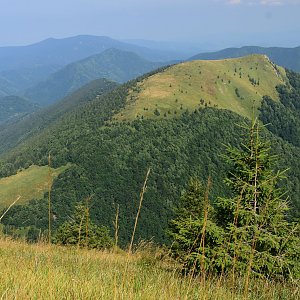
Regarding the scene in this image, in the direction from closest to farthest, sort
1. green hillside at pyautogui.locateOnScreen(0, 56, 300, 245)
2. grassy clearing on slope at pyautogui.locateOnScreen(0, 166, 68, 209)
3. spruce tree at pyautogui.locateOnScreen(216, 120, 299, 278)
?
1. spruce tree at pyautogui.locateOnScreen(216, 120, 299, 278)
2. grassy clearing on slope at pyautogui.locateOnScreen(0, 166, 68, 209)
3. green hillside at pyautogui.locateOnScreen(0, 56, 300, 245)

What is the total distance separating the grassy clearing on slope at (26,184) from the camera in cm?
12254

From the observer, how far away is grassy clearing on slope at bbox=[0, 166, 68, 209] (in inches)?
4824

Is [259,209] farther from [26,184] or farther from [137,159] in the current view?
[137,159]

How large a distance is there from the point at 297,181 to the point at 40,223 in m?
97.8

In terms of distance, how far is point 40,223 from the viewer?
100 m

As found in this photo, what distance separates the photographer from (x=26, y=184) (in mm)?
130875

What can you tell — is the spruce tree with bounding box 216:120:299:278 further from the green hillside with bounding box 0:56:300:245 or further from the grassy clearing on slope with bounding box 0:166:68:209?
the grassy clearing on slope with bounding box 0:166:68:209

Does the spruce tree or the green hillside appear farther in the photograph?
the green hillside

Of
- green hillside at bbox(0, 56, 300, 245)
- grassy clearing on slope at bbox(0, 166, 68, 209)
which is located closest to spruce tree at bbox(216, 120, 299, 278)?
green hillside at bbox(0, 56, 300, 245)

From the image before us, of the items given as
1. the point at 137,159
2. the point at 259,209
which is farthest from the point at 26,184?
the point at 259,209

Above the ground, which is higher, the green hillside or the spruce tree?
the spruce tree

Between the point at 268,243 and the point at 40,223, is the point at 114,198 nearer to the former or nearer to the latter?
the point at 40,223

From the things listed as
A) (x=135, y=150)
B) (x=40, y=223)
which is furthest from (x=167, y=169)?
(x=40, y=223)

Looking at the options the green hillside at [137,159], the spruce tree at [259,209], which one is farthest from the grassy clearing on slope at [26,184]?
the spruce tree at [259,209]
